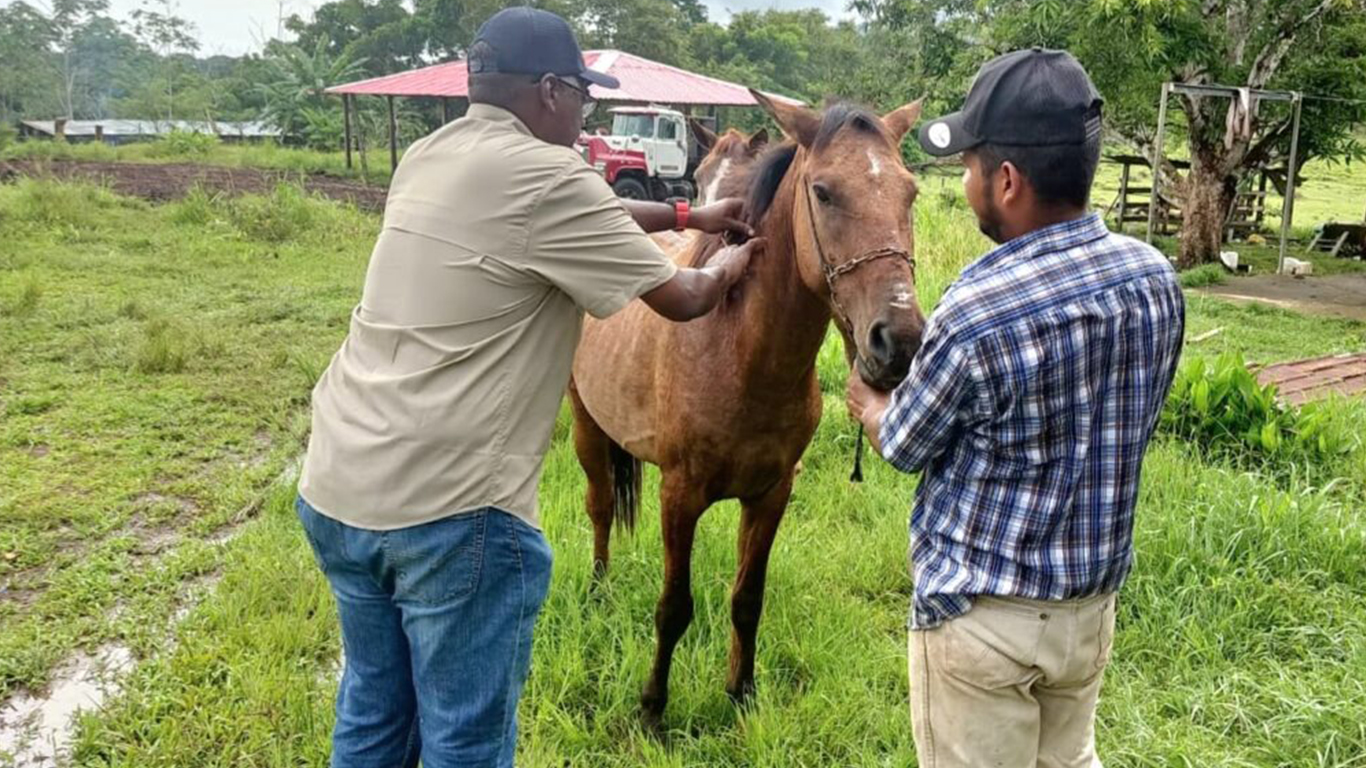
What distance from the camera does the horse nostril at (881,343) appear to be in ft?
6.40

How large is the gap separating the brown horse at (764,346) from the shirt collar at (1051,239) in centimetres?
36

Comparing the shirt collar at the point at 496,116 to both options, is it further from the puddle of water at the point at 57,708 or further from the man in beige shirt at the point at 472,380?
the puddle of water at the point at 57,708

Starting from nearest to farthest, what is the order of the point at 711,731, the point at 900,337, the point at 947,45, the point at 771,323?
the point at 900,337 → the point at 771,323 → the point at 711,731 → the point at 947,45

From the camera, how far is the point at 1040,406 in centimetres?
156

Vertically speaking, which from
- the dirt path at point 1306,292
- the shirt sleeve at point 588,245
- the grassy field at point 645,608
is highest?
the shirt sleeve at point 588,245

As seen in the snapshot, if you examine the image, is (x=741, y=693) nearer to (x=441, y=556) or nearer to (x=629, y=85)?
(x=441, y=556)

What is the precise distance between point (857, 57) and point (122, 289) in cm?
3996

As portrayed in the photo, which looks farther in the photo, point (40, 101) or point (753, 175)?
point (40, 101)

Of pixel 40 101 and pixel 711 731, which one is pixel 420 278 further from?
pixel 40 101

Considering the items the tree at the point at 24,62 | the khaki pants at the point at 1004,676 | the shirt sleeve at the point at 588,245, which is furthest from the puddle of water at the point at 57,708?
the tree at the point at 24,62

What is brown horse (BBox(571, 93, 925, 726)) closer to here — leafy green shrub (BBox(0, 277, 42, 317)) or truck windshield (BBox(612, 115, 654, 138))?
leafy green shrub (BBox(0, 277, 42, 317))

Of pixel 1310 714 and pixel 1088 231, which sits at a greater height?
pixel 1088 231

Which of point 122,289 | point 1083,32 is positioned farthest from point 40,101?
point 1083,32

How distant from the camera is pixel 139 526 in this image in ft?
14.9
